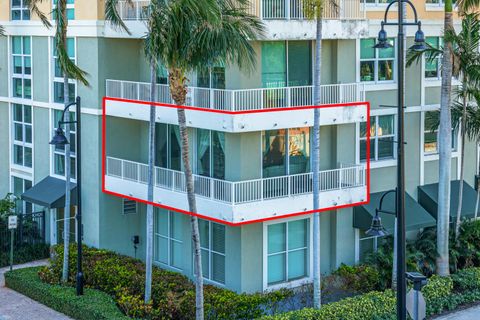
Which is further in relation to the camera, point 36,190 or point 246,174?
point 36,190

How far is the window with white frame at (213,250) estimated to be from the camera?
2778 cm

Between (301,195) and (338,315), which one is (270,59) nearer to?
(301,195)

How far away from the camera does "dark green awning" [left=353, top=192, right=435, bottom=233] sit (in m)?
29.1

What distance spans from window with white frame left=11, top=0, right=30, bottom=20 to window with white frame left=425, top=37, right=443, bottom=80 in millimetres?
14905

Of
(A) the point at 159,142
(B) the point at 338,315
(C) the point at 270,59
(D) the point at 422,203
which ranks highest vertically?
(C) the point at 270,59

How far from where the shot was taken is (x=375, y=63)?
30109mm

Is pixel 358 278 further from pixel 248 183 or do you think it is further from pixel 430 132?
pixel 430 132

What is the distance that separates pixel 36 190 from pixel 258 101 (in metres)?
11.0

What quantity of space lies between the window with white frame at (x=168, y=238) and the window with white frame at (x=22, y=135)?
7.31 m

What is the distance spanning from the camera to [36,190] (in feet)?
109

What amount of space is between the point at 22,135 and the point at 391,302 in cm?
1704

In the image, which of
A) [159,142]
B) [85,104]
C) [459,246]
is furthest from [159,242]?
[459,246]

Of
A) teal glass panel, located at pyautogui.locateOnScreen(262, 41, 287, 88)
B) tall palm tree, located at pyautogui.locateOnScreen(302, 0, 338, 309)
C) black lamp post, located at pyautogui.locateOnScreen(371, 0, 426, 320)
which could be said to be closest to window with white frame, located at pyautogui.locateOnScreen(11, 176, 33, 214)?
teal glass panel, located at pyautogui.locateOnScreen(262, 41, 287, 88)

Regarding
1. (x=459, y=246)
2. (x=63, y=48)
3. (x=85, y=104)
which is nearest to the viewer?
(x=63, y=48)
